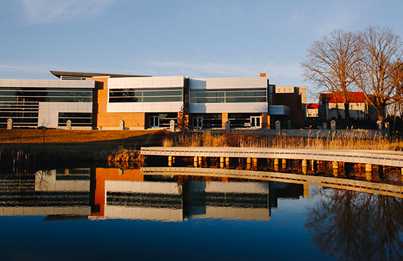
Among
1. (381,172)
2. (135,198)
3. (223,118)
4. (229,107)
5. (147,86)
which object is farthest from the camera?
(147,86)

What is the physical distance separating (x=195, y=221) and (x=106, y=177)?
9.17 metres

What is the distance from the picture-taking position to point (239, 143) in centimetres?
2586

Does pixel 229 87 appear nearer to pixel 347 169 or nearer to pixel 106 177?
pixel 347 169

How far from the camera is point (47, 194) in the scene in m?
13.7

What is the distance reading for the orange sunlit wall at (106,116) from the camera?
148ft

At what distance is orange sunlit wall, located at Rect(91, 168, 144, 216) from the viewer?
13.1 metres

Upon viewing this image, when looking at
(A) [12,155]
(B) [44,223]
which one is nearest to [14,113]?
(A) [12,155]

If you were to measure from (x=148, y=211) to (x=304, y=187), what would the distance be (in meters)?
7.38

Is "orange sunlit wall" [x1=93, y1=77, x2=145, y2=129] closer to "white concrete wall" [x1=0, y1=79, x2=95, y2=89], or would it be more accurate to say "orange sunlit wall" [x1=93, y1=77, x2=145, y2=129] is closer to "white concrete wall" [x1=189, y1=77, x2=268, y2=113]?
"white concrete wall" [x1=0, y1=79, x2=95, y2=89]

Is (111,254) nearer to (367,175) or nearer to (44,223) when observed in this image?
(44,223)

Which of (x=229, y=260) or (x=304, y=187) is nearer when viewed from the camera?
(x=229, y=260)

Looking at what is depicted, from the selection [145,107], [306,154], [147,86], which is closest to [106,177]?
[306,154]

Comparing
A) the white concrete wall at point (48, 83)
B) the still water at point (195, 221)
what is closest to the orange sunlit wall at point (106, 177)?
the still water at point (195, 221)

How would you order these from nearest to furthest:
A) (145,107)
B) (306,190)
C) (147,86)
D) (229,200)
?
1. (229,200)
2. (306,190)
3. (145,107)
4. (147,86)
